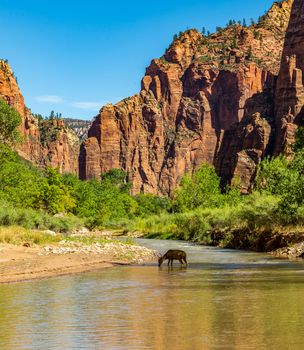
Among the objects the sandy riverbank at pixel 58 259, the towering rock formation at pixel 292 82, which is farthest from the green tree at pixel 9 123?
the towering rock formation at pixel 292 82

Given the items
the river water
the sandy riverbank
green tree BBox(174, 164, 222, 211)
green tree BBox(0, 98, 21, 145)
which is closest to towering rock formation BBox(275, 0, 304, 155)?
green tree BBox(174, 164, 222, 211)

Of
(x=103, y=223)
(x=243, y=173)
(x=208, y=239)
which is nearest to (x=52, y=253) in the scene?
(x=208, y=239)

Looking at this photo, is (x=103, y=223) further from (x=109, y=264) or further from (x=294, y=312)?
(x=294, y=312)

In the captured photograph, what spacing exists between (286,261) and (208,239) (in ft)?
85.6

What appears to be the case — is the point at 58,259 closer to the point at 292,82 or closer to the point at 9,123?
the point at 9,123

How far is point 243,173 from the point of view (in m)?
192

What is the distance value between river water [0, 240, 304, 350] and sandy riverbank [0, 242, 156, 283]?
1.63 metres

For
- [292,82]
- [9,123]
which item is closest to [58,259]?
[9,123]

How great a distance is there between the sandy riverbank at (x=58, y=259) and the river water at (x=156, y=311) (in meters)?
1.63

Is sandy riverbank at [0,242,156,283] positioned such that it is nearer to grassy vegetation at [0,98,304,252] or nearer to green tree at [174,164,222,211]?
grassy vegetation at [0,98,304,252]

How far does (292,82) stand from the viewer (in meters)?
193

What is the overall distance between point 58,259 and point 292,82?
173m

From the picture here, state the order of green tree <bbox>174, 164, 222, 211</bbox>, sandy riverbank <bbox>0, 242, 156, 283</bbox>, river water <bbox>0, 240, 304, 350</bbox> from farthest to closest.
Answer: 1. green tree <bbox>174, 164, 222, 211</bbox>
2. sandy riverbank <bbox>0, 242, 156, 283</bbox>
3. river water <bbox>0, 240, 304, 350</bbox>

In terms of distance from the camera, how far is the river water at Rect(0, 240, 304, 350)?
39.3 ft
